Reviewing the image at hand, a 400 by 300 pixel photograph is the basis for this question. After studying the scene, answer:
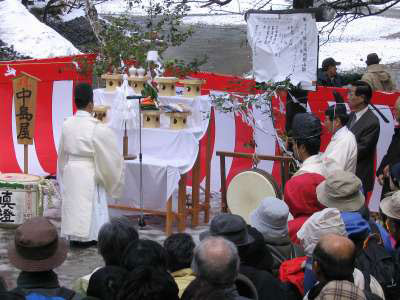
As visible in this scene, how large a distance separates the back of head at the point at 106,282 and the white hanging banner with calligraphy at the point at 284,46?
4.38 meters

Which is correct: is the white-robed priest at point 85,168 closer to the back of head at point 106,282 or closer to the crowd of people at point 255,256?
the crowd of people at point 255,256

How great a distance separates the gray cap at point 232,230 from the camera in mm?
3799

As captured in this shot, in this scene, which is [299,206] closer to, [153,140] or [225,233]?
[225,233]

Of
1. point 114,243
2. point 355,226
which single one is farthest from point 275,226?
point 114,243

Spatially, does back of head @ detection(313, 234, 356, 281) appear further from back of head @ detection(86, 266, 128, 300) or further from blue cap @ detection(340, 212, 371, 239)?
back of head @ detection(86, 266, 128, 300)

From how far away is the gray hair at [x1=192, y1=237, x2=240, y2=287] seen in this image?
324 centimetres

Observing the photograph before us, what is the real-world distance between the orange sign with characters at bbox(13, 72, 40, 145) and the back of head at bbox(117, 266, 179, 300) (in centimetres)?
522

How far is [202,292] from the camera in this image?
3.13 m

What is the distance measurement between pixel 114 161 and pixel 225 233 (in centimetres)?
334

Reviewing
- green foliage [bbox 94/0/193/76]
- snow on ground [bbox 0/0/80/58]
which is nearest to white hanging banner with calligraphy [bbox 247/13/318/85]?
green foliage [bbox 94/0/193/76]

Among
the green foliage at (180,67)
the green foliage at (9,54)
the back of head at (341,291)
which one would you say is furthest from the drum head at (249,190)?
the green foliage at (9,54)

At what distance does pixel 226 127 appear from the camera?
8844 millimetres

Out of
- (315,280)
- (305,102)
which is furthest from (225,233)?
(305,102)

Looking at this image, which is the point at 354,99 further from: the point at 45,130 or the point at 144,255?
the point at 45,130
